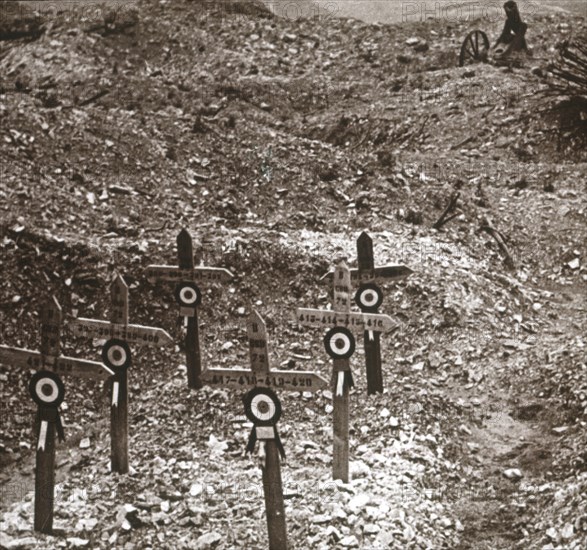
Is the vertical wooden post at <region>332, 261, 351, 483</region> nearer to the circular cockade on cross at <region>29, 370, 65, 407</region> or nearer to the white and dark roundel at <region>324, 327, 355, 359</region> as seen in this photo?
the white and dark roundel at <region>324, 327, 355, 359</region>

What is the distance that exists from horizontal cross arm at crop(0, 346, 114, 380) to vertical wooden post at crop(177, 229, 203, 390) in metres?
2.97

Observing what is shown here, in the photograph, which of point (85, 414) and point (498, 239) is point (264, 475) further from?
point (498, 239)

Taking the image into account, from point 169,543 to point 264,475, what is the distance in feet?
4.55

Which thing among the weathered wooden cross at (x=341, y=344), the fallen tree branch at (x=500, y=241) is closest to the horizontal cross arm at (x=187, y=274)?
the weathered wooden cross at (x=341, y=344)

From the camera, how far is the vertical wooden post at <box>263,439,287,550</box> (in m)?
8.16

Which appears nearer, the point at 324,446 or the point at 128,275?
the point at 324,446

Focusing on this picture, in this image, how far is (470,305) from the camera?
14.2 meters

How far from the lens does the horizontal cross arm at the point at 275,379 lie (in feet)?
27.5

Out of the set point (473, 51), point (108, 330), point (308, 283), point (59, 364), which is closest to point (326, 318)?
point (108, 330)

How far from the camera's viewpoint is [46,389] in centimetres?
862

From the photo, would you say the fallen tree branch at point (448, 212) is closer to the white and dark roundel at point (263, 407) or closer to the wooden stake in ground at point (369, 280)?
the wooden stake in ground at point (369, 280)

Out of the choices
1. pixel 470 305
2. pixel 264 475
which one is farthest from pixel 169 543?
pixel 470 305

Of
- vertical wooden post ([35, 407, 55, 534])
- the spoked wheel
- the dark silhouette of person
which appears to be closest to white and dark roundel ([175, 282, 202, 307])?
vertical wooden post ([35, 407, 55, 534])

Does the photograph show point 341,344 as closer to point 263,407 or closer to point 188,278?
point 263,407
